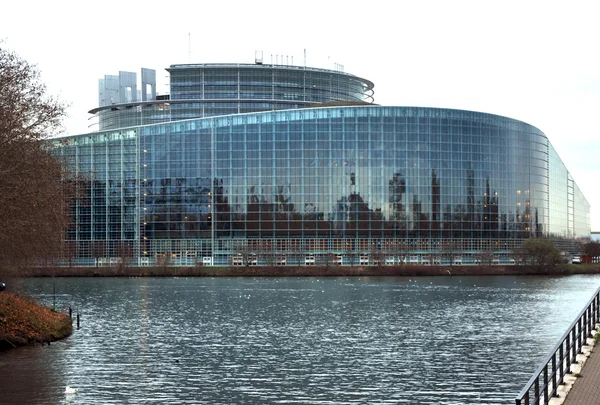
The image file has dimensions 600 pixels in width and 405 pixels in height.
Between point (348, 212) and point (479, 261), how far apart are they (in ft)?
104

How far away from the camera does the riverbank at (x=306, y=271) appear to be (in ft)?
556

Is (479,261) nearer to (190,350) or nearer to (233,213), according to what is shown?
(233,213)

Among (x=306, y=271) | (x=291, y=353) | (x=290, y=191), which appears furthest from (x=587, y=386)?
(x=290, y=191)

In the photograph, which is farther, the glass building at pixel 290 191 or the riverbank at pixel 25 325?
the glass building at pixel 290 191

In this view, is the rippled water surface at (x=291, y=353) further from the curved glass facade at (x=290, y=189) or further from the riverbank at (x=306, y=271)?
the curved glass facade at (x=290, y=189)

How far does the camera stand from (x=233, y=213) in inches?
7574

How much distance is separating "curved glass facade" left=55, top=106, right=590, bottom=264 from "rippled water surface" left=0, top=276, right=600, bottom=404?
96.6 meters

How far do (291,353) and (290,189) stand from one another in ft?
460

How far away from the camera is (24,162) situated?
1703 inches

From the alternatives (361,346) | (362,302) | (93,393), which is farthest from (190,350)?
(362,302)

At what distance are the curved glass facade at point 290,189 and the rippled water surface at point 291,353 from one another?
317 ft

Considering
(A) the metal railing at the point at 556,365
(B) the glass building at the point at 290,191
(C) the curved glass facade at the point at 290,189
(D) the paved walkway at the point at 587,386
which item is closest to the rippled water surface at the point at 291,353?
(A) the metal railing at the point at 556,365

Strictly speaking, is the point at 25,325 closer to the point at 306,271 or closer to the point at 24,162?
the point at 24,162

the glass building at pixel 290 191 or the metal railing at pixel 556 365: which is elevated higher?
the glass building at pixel 290 191
